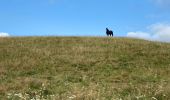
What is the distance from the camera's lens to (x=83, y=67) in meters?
32.2

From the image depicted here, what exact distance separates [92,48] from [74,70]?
908 centimetres

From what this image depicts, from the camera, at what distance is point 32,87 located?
24.1 m

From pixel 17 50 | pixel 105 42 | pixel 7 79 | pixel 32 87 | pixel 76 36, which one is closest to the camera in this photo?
pixel 32 87

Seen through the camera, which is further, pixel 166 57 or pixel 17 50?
pixel 17 50

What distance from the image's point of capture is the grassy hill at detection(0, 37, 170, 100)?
2228 cm

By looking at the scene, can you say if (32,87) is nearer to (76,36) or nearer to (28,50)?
(28,50)

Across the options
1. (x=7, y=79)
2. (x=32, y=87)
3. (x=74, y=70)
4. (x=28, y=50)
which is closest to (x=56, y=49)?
(x=28, y=50)

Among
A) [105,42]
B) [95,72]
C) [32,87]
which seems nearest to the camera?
[32,87]

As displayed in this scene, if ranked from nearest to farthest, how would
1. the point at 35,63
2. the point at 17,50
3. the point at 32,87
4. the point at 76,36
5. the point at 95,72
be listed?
1. the point at 32,87
2. the point at 95,72
3. the point at 35,63
4. the point at 17,50
5. the point at 76,36

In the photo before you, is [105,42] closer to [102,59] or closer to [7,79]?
[102,59]

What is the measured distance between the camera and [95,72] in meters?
30.4

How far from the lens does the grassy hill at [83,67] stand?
2228cm

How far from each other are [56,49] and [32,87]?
15.5 m

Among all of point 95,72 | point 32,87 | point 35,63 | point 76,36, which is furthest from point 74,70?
point 76,36
